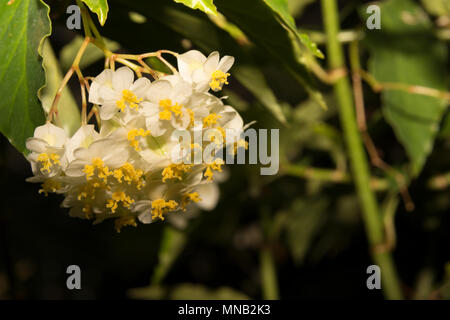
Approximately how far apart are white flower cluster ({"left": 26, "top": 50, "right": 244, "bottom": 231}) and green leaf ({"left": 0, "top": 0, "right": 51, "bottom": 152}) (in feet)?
0.08

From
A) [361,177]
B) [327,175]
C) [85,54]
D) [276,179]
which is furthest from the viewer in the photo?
[276,179]

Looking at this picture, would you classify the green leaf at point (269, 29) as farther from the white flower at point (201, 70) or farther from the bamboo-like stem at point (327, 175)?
the bamboo-like stem at point (327, 175)

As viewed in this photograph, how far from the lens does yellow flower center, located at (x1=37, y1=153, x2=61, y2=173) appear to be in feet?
1.38

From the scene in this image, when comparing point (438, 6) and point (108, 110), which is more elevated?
point (438, 6)

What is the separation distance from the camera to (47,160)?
16.6 inches

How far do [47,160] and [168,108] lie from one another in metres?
0.11

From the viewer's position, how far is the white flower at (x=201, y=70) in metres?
0.43

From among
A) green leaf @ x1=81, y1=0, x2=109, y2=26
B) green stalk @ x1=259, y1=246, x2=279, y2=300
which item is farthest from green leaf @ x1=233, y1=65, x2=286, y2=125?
green stalk @ x1=259, y1=246, x2=279, y2=300

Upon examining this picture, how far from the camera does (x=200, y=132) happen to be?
1.42 feet

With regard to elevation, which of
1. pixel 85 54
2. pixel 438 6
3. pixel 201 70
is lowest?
pixel 201 70

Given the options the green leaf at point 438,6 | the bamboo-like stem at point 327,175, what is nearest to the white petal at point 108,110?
the bamboo-like stem at point 327,175

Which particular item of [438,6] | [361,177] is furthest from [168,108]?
[438,6]

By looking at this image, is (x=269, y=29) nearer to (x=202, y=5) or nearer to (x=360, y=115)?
(x=202, y=5)
